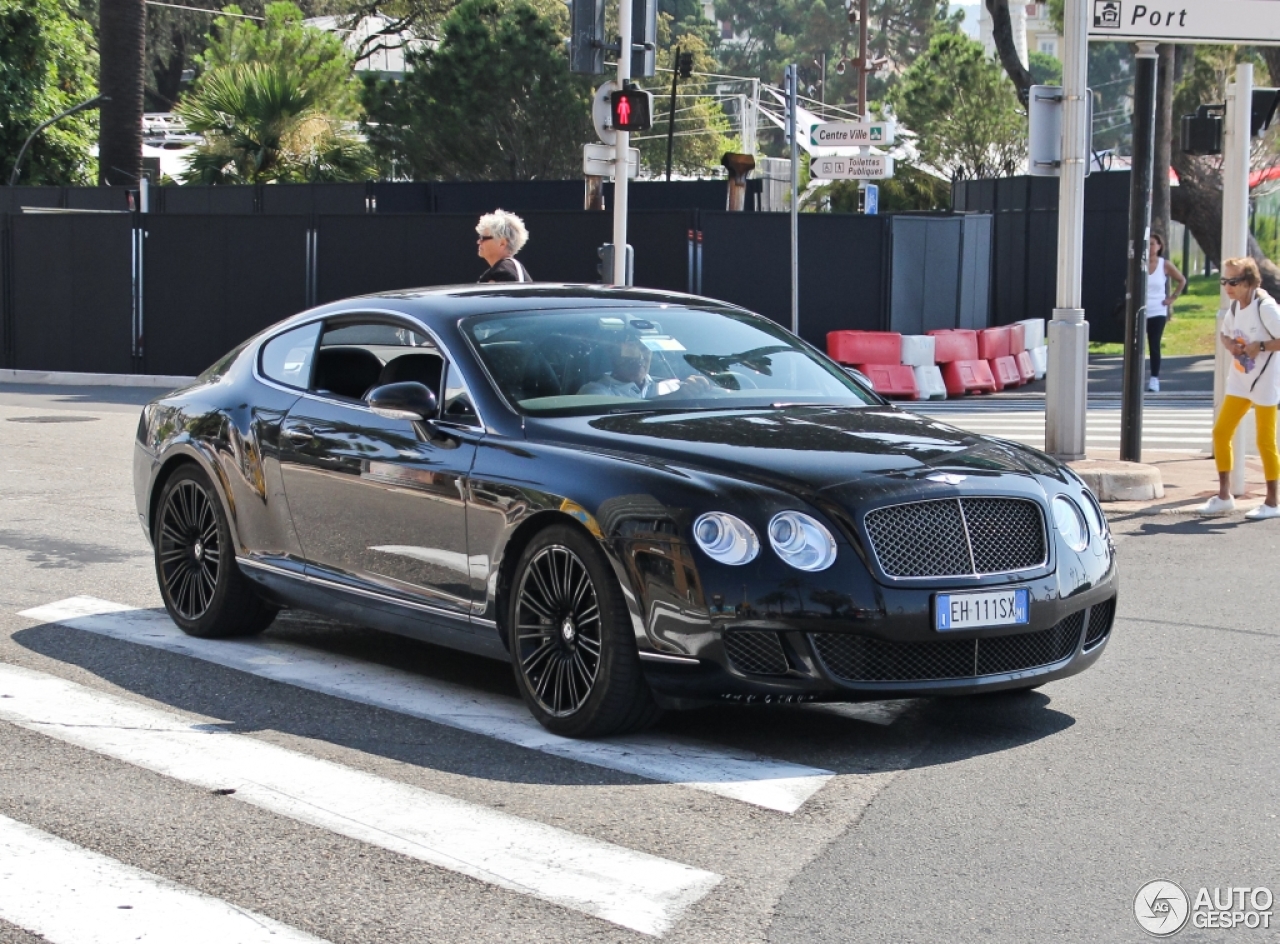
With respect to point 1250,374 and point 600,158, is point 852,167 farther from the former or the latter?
point 1250,374

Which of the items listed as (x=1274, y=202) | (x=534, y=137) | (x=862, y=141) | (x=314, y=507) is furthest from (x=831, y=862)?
(x=534, y=137)

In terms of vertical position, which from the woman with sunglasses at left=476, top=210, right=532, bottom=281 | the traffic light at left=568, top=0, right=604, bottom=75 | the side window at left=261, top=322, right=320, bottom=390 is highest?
the traffic light at left=568, top=0, right=604, bottom=75

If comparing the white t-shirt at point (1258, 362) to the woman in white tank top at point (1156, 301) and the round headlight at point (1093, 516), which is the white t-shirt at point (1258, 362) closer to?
the round headlight at point (1093, 516)

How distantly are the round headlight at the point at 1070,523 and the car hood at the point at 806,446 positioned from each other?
0.13 metres

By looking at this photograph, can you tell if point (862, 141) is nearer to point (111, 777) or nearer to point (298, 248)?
point (298, 248)

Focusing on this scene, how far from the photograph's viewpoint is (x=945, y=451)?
6.11 m

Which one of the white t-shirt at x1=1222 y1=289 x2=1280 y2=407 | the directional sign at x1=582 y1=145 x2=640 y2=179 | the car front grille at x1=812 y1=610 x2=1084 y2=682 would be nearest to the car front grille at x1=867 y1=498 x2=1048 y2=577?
the car front grille at x1=812 y1=610 x2=1084 y2=682

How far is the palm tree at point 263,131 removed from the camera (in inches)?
1515

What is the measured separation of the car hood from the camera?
573 centimetres

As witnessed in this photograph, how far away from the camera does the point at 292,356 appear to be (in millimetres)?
7609

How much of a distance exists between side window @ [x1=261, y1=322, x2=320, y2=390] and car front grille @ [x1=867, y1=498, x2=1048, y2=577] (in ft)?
9.46

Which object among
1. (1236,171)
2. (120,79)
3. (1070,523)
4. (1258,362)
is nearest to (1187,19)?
(1236,171)

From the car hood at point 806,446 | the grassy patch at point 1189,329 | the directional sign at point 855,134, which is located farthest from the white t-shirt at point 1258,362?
the grassy patch at point 1189,329

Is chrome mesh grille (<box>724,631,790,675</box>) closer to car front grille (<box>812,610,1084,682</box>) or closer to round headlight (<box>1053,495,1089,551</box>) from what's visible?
car front grille (<box>812,610,1084,682</box>)
